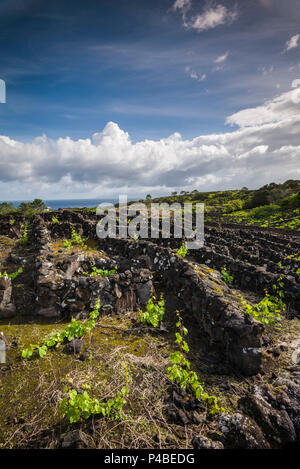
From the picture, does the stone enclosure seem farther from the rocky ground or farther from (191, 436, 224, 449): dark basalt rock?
(191, 436, 224, 449): dark basalt rock

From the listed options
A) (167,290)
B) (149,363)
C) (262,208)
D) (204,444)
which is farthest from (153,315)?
(262,208)

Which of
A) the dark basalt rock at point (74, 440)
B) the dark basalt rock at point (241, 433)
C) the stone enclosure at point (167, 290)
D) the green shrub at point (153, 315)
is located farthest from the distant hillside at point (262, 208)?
the dark basalt rock at point (74, 440)

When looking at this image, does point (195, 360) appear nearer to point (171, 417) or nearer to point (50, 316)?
point (171, 417)

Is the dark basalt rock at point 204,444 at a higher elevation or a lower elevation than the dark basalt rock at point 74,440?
A: higher

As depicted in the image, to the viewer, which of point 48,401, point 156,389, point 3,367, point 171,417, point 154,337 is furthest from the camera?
point 154,337

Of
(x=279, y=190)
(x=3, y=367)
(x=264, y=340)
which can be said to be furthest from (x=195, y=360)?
(x=279, y=190)

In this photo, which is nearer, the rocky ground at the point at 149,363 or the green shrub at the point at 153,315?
the rocky ground at the point at 149,363

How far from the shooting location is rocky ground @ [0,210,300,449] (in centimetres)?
327

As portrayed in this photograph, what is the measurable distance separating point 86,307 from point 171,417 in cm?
393

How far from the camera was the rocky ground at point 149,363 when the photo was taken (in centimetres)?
327

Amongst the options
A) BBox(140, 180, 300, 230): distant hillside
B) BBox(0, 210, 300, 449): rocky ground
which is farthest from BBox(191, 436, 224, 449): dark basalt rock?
BBox(140, 180, 300, 230): distant hillside

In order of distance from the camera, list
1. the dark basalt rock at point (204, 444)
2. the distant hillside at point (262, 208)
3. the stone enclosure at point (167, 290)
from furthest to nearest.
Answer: the distant hillside at point (262, 208) → the stone enclosure at point (167, 290) → the dark basalt rock at point (204, 444)

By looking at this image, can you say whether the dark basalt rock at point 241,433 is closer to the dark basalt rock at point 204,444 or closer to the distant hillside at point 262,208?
the dark basalt rock at point 204,444
